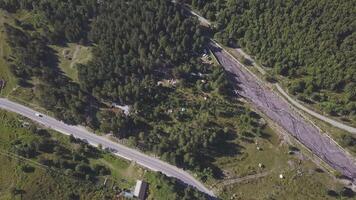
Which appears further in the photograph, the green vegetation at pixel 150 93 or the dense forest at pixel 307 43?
the dense forest at pixel 307 43

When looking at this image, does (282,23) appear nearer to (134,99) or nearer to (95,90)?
(134,99)

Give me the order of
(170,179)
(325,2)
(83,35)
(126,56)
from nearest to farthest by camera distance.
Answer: (170,179) → (325,2) → (126,56) → (83,35)

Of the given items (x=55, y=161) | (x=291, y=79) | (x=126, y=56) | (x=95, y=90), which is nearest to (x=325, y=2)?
(x=291, y=79)

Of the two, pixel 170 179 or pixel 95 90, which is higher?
pixel 95 90

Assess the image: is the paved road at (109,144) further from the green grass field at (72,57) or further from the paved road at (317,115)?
the paved road at (317,115)

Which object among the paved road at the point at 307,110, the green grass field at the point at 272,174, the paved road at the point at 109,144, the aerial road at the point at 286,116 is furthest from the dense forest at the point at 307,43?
the paved road at the point at 109,144

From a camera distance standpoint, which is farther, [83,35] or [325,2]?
[83,35]
